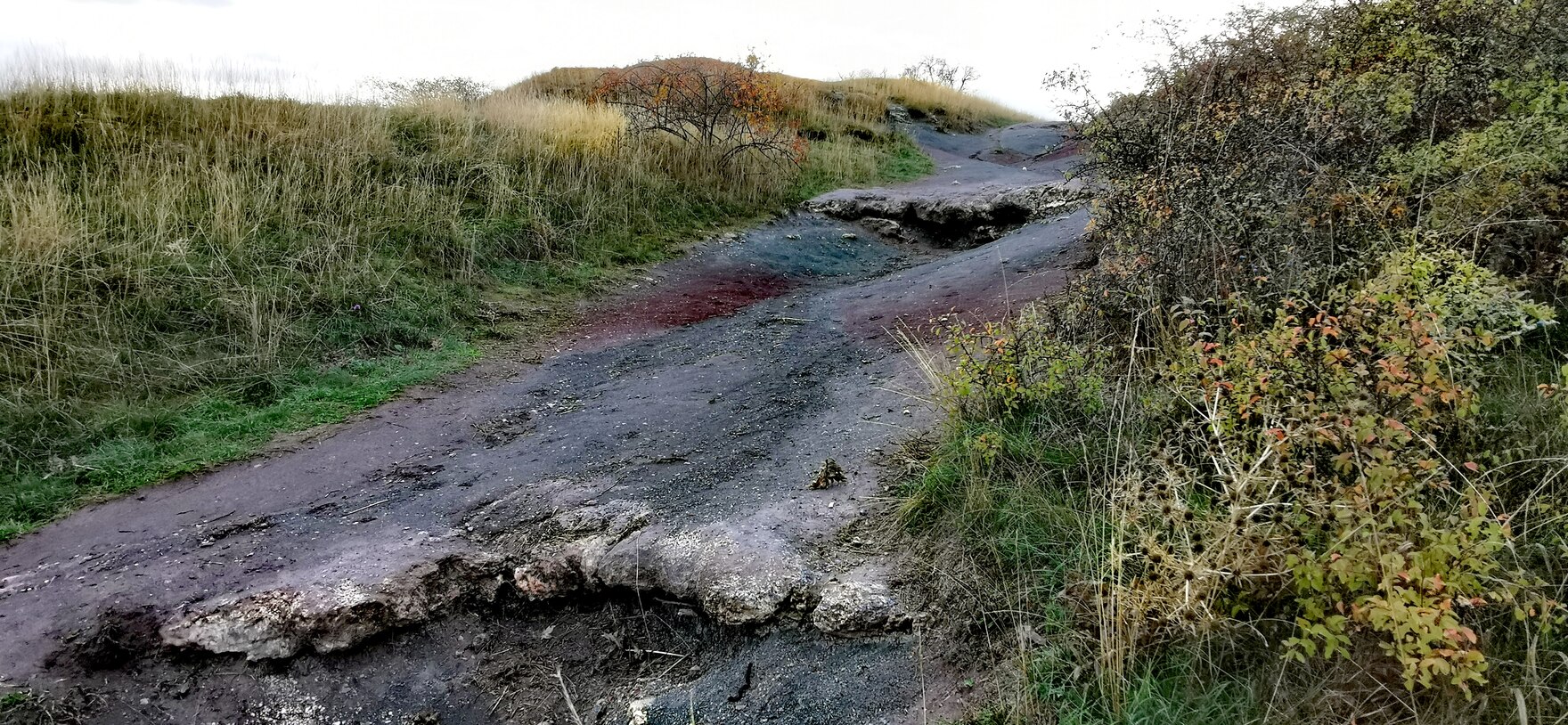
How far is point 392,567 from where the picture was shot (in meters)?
3.56

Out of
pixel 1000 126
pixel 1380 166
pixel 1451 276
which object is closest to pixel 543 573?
pixel 1451 276

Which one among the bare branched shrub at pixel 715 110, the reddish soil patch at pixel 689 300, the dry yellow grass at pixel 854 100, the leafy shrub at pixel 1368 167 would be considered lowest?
the reddish soil patch at pixel 689 300

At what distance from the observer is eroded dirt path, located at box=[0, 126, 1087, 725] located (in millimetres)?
3053

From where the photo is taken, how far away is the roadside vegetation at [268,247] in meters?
5.07

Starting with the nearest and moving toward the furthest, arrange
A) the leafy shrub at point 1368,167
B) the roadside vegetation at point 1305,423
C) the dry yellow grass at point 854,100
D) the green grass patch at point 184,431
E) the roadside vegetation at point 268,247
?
1. the roadside vegetation at point 1305,423
2. the leafy shrub at point 1368,167
3. the green grass patch at point 184,431
4. the roadside vegetation at point 268,247
5. the dry yellow grass at point 854,100

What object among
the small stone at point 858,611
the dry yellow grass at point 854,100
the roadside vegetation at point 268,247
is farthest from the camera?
the dry yellow grass at point 854,100

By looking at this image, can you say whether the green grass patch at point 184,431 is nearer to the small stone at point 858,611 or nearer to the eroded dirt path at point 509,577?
the eroded dirt path at point 509,577

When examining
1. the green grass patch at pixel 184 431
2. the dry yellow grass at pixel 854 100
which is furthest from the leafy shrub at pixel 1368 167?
the dry yellow grass at pixel 854 100

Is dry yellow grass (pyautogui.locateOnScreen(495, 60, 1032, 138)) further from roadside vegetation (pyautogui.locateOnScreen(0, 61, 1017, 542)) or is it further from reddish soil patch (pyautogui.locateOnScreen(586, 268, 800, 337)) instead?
reddish soil patch (pyautogui.locateOnScreen(586, 268, 800, 337))

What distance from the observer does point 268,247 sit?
6.86 m

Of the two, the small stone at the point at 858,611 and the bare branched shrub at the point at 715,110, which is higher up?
the bare branched shrub at the point at 715,110

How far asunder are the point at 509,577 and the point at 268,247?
494cm

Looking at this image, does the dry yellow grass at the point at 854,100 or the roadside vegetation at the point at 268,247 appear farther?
the dry yellow grass at the point at 854,100

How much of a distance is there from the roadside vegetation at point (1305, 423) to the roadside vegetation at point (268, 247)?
4.66 m
